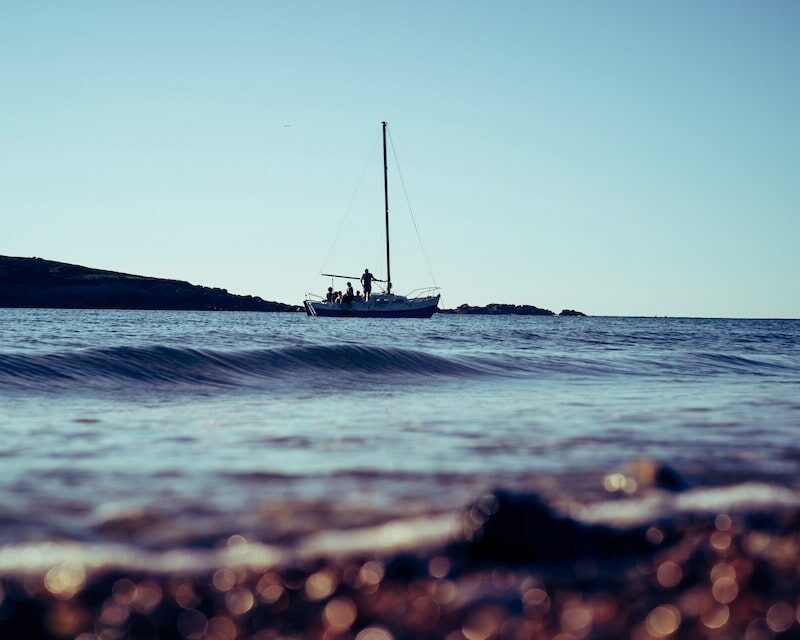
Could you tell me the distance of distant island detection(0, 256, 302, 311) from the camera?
9400 centimetres

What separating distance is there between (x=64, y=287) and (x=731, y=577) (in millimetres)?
108555

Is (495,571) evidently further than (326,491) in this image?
No

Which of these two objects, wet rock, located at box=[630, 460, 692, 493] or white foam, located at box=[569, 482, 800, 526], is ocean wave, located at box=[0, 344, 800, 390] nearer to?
wet rock, located at box=[630, 460, 692, 493]

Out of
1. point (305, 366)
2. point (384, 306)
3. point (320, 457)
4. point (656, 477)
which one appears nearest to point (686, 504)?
point (656, 477)

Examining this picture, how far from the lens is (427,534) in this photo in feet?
9.00

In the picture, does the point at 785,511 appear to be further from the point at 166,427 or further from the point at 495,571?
the point at 166,427

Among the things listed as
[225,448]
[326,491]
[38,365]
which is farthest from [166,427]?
[38,365]

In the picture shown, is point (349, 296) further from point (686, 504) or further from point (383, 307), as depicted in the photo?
point (686, 504)

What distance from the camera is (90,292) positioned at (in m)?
100

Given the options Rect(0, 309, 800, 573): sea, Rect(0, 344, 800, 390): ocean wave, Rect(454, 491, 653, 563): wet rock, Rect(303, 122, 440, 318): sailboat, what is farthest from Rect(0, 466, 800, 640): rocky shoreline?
Rect(303, 122, 440, 318): sailboat

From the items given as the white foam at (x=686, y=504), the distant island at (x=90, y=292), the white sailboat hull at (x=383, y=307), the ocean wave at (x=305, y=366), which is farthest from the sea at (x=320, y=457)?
the distant island at (x=90, y=292)

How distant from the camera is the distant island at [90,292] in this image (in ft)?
308

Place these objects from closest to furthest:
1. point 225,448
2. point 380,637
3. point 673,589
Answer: point 380,637 < point 673,589 < point 225,448

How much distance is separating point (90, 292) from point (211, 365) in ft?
319
